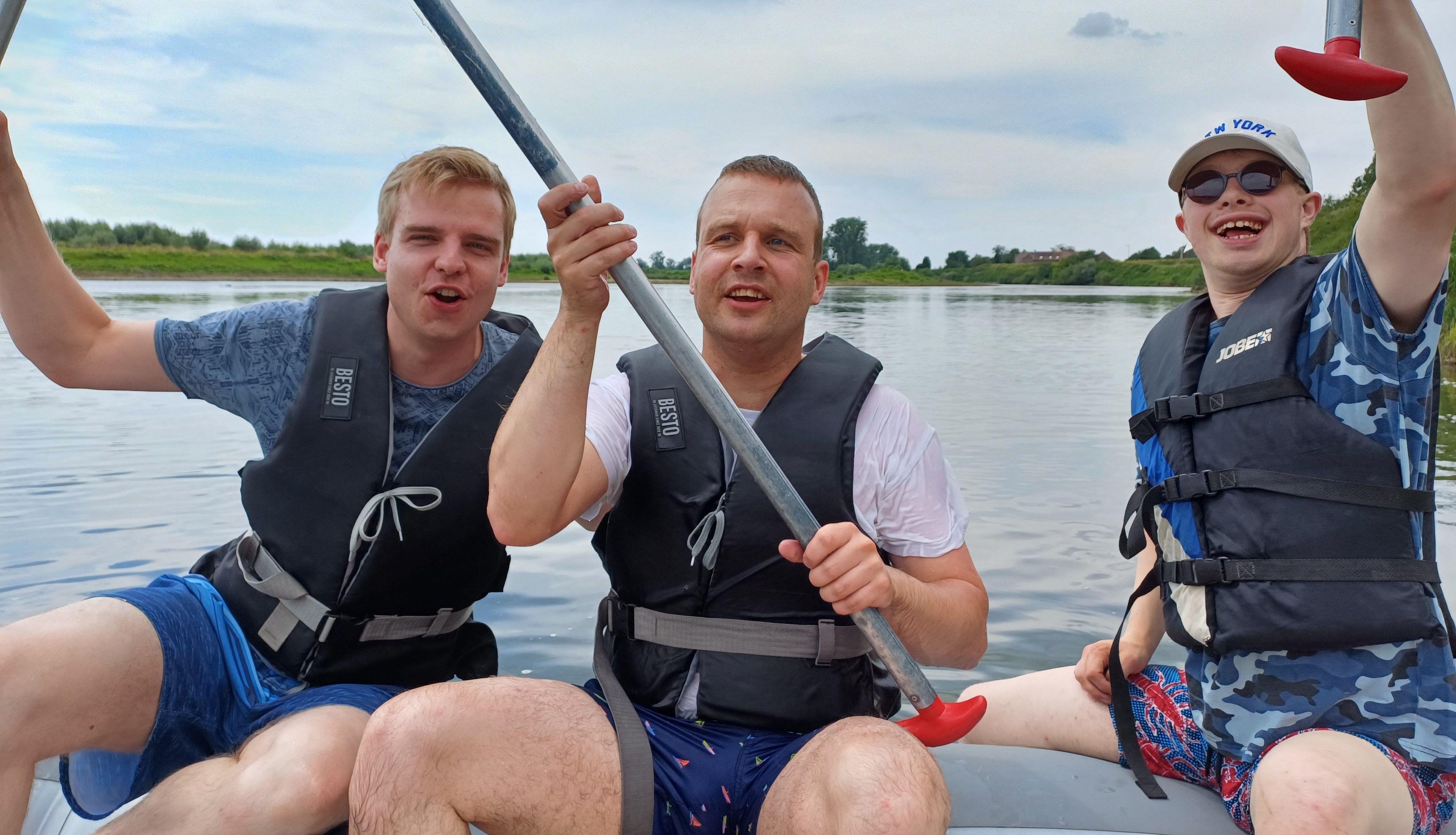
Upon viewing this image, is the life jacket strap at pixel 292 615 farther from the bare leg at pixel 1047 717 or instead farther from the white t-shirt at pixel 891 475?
the bare leg at pixel 1047 717

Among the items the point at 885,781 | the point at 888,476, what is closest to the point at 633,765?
the point at 885,781

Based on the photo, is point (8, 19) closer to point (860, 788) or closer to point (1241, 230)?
point (860, 788)

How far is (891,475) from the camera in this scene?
210 cm

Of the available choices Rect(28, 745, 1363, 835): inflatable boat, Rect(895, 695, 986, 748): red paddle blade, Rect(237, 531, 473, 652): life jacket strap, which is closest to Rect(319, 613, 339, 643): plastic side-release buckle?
Rect(237, 531, 473, 652): life jacket strap

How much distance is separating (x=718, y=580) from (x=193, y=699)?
3.75ft

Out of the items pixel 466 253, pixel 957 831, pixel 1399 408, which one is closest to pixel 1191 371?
pixel 1399 408

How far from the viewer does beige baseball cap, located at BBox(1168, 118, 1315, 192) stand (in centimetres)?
206

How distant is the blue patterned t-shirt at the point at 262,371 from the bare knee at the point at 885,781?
1.24 m

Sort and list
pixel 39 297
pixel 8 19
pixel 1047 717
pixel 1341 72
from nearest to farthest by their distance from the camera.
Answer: pixel 1341 72 → pixel 8 19 → pixel 39 297 → pixel 1047 717

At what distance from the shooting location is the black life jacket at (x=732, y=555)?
1.97m

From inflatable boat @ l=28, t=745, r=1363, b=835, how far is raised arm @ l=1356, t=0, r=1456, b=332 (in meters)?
1.04

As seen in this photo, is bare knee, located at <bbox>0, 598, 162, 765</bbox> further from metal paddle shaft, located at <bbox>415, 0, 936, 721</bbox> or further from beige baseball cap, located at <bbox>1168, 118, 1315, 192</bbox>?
beige baseball cap, located at <bbox>1168, 118, 1315, 192</bbox>

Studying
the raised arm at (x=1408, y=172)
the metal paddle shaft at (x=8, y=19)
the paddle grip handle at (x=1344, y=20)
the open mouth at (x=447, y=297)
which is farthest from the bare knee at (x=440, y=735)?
the raised arm at (x=1408, y=172)

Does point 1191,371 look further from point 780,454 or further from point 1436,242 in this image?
point 780,454
